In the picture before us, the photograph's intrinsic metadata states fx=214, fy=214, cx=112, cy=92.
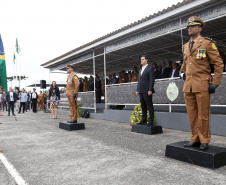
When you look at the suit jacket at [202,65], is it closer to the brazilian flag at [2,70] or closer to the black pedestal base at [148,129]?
the black pedestal base at [148,129]

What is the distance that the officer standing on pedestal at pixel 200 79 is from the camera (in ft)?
11.0

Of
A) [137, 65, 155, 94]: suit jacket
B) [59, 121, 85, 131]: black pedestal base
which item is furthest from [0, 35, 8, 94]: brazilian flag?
[137, 65, 155, 94]: suit jacket

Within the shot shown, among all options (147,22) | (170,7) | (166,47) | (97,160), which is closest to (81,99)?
(166,47)

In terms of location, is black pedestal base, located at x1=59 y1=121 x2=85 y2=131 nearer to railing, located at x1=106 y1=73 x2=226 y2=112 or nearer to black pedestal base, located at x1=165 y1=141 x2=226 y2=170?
railing, located at x1=106 y1=73 x2=226 y2=112

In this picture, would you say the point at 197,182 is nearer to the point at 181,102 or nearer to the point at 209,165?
the point at 209,165

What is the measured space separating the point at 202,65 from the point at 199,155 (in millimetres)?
1424

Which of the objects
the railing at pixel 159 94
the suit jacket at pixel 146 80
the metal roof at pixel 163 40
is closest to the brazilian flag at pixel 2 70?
the suit jacket at pixel 146 80

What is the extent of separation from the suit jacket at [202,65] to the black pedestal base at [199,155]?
0.95m

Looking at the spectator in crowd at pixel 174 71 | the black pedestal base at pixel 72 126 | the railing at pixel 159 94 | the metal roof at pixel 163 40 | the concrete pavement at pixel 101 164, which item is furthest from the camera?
the spectator in crowd at pixel 174 71

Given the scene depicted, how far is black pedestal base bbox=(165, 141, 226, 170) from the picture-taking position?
3127 millimetres

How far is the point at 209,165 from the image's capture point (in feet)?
10.3

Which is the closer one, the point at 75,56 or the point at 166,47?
the point at 166,47

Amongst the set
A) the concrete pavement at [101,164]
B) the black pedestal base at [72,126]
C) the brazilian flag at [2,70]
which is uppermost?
the brazilian flag at [2,70]

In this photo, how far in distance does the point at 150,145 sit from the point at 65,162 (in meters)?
1.96
